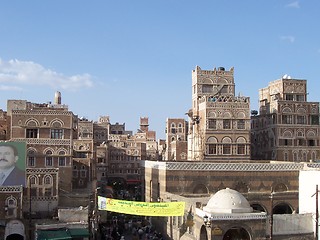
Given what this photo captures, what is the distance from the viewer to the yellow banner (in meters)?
37.6

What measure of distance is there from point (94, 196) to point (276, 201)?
1869cm

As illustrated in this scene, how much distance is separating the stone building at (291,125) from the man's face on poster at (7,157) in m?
36.2

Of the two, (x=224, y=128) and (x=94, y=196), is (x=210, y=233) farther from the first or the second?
(x=224, y=128)

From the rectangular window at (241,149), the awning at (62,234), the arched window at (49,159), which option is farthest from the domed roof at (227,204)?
the rectangular window at (241,149)

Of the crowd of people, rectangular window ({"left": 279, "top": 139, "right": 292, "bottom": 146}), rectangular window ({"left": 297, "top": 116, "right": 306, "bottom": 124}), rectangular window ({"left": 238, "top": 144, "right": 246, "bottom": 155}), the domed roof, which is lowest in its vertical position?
the crowd of people

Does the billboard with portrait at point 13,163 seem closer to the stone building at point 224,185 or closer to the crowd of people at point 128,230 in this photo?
the crowd of people at point 128,230

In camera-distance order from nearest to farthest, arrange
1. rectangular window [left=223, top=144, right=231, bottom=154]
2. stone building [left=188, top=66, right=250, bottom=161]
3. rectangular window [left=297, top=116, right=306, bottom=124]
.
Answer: stone building [left=188, top=66, right=250, bottom=161], rectangular window [left=223, top=144, right=231, bottom=154], rectangular window [left=297, top=116, right=306, bottom=124]

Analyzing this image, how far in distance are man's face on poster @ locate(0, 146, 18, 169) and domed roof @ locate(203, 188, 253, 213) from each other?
62.1 feet

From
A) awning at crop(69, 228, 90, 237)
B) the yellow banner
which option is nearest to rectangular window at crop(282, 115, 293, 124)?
the yellow banner

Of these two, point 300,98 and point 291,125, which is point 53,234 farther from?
point 300,98

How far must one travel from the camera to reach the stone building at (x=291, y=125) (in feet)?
220

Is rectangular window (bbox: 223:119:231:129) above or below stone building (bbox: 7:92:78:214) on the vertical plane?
above

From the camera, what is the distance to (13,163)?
148ft

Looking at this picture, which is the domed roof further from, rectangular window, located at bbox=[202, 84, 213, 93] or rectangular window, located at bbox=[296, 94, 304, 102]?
rectangular window, located at bbox=[296, 94, 304, 102]
